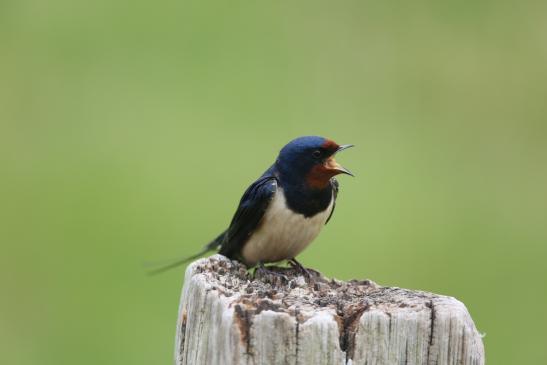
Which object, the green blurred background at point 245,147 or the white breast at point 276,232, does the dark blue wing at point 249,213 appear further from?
the green blurred background at point 245,147

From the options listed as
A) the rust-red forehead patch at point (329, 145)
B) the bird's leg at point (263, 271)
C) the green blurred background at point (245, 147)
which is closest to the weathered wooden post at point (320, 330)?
the bird's leg at point (263, 271)

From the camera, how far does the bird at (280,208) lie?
147 inches

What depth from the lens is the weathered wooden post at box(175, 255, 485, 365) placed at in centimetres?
210

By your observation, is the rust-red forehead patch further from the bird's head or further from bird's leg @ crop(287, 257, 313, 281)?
bird's leg @ crop(287, 257, 313, 281)

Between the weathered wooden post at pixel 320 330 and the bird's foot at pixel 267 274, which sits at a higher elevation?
the weathered wooden post at pixel 320 330

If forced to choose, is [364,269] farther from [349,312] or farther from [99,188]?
[349,312]

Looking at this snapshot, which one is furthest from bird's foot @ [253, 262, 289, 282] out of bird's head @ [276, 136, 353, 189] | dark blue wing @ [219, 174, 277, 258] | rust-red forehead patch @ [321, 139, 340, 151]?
rust-red forehead patch @ [321, 139, 340, 151]

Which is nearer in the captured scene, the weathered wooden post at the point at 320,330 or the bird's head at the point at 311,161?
the weathered wooden post at the point at 320,330

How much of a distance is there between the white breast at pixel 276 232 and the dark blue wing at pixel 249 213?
0.9 inches

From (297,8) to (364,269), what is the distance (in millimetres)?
3396

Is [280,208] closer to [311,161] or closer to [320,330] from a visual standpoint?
[311,161]

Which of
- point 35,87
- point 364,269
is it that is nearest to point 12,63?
point 35,87

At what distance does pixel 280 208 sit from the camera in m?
3.79

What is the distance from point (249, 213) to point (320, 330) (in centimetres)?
167
